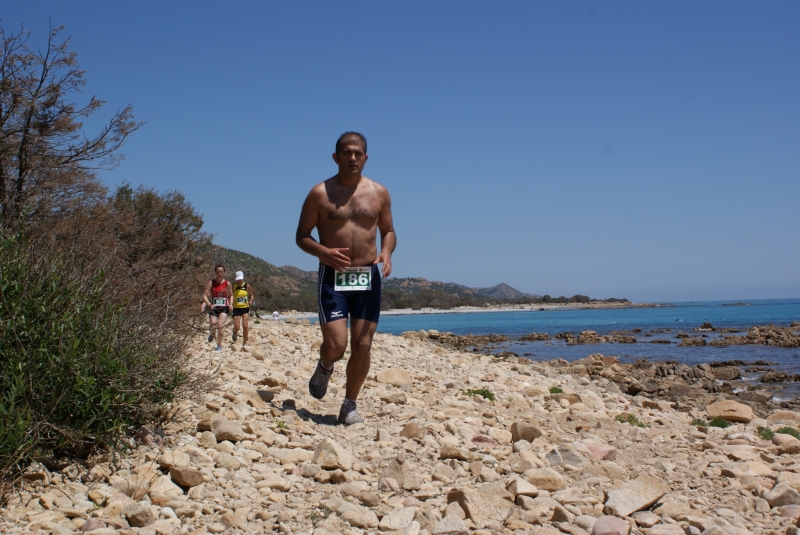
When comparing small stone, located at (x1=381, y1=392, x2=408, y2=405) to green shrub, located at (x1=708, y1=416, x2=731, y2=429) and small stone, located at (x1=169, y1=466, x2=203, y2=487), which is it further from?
green shrub, located at (x1=708, y1=416, x2=731, y2=429)

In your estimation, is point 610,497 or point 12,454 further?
point 610,497

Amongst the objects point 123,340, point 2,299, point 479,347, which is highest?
point 2,299

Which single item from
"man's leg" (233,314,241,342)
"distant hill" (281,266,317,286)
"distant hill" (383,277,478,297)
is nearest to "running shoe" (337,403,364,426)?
"man's leg" (233,314,241,342)

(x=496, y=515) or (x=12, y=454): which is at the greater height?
(x=12, y=454)

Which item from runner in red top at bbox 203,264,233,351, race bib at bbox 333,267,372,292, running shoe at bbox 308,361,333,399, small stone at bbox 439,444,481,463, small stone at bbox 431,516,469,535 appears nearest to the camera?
small stone at bbox 431,516,469,535

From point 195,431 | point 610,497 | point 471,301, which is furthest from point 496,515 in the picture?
point 471,301

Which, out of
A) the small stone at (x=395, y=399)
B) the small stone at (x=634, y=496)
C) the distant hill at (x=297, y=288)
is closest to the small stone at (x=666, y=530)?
the small stone at (x=634, y=496)

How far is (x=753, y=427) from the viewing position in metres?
7.62

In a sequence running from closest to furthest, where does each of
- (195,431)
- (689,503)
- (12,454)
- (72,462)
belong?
(12,454) < (72,462) < (689,503) < (195,431)

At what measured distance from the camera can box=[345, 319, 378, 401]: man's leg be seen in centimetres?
491

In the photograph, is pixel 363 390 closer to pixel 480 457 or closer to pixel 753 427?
pixel 480 457

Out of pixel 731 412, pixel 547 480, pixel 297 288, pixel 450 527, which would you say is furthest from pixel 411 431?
pixel 297 288

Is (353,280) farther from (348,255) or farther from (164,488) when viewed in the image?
(164,488)

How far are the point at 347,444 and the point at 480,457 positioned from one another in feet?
2.99
